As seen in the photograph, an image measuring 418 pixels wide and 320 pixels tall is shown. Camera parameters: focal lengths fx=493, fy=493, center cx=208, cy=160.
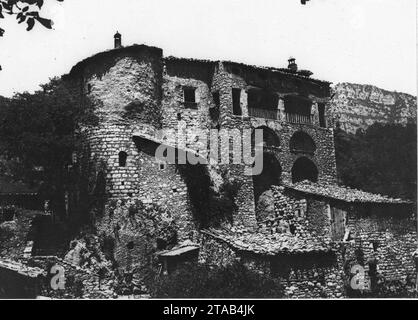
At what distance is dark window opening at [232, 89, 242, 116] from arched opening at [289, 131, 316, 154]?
4609 millimetres

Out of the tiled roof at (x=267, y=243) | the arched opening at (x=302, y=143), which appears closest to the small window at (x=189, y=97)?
the arched opening at (x=302, y=143)

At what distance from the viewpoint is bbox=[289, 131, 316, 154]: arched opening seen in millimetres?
32759

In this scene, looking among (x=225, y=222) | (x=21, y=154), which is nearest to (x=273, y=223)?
(x=225, y=222)

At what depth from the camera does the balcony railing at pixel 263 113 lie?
101ft

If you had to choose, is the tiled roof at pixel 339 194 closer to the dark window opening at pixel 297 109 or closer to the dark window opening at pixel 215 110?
the dark window opening at pixel 297 109

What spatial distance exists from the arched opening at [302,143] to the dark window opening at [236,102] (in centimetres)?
461

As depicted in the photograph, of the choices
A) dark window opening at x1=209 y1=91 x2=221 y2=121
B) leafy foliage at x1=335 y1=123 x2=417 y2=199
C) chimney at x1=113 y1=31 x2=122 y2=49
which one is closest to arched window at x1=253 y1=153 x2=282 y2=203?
dark window opening at x1=209 y1=91 x2=221 y2=121

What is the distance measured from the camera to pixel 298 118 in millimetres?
33312

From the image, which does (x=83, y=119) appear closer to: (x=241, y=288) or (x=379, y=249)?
(x=241, y=288)

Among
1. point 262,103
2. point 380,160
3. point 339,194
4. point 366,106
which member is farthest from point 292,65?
point 366,106

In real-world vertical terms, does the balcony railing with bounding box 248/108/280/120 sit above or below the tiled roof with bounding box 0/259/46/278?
above

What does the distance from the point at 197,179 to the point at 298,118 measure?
10371mm

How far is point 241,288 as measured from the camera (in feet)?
60.5

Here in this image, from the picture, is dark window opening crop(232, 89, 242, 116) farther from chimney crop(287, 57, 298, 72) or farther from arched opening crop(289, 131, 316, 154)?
chimney crop(287, 57, 298, 72)
